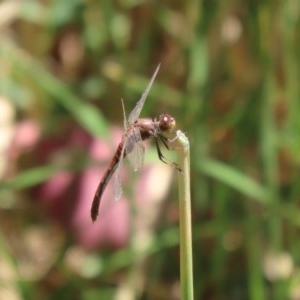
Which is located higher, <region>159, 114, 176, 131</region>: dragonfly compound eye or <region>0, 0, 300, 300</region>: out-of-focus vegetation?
<region>0, 0, 300, 300</region>: out-of-focus vegetation

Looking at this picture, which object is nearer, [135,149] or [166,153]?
[135,149]

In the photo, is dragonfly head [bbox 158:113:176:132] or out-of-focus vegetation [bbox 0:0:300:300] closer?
dragonfly head [bbox 158:113:176:132]

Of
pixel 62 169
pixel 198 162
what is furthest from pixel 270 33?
pixel 62 169

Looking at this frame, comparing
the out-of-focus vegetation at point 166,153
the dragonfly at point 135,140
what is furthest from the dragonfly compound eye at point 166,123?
the out-of-focus vegetation at point 166,153

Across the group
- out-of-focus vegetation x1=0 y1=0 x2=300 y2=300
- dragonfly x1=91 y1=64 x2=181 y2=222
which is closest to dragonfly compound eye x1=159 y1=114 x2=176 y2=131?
dragonfly x1=91 y1=64 x2=181 y2=222

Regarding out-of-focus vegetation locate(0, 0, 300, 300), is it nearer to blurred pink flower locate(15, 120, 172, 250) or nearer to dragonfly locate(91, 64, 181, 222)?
blurred pink flower locate(15, 120, 172, 250)

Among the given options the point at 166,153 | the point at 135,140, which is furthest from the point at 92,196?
the point at 135,140

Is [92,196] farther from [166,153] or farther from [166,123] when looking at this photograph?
[166,123]

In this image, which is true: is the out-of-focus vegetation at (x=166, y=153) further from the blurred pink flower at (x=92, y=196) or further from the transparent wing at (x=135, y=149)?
the transparent wing at (x=135, y=149)
